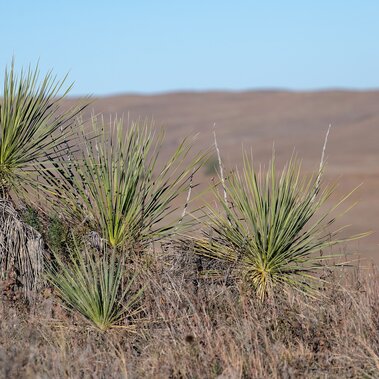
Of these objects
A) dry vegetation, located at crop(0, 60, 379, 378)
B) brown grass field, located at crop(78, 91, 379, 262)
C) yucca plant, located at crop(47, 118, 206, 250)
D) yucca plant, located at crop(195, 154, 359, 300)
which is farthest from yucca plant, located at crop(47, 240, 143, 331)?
brown grass field, located at crop(78, 91, 379, 262)

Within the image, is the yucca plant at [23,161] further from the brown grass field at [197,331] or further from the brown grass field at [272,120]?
the brown grass field at [272,120]

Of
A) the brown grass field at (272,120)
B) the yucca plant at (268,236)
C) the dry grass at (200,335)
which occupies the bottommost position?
the brown grass field at (272,120)

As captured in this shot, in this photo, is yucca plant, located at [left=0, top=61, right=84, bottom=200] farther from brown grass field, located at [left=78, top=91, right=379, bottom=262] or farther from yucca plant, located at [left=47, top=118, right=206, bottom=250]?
brown grass field, located at [left=78, top=91, right=379, bottom=262]

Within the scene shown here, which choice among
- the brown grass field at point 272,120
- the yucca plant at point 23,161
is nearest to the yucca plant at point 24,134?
the yucca plant at point 23,161

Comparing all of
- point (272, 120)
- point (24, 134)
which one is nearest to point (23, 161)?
point (24, 134)

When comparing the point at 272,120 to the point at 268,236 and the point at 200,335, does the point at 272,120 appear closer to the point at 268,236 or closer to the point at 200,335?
the point at 268,236

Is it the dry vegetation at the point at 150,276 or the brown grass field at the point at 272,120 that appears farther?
the brown grass field at the point at 272,120

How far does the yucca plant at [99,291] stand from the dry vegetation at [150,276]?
0.02 metres

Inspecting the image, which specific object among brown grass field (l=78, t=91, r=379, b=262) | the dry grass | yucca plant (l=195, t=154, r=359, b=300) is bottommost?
brown grass field (l=78, t=91, r=379, b=262)

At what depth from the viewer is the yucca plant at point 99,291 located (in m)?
7.28

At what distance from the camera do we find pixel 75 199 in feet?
28.0

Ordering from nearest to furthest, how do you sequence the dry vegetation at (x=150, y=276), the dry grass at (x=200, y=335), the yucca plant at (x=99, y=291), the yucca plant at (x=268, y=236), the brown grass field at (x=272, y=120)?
1. the dry grass at (x=200, y=335)
2. the dry vegetation at (x=150, y=276)
3. the yucca plant at (x=99, y=291)
4. the yucca plant at (x=268, y=236)
5. the brown grass field at (x=272, y=120)

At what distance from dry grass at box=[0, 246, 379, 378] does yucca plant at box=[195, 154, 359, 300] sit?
196 millimetres

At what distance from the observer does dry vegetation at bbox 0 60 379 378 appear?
21.0 ft
